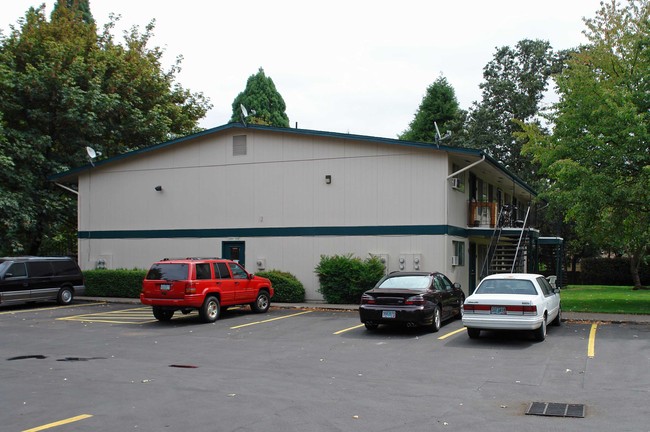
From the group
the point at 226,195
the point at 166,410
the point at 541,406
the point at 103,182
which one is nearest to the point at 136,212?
the point at 103,182

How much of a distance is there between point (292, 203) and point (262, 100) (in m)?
41.5

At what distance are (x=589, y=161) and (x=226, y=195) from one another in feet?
44.0

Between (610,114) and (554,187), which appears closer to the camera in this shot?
(610,114)

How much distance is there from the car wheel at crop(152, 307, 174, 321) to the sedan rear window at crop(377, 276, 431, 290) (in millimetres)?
6535

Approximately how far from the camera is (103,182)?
28.1 meters

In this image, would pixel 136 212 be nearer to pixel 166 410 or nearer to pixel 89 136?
pixel 89 136

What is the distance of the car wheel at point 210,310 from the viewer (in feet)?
57.8

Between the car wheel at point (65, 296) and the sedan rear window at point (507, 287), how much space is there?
51.5 feet

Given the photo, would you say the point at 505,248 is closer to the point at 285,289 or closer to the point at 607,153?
the point at 607,153

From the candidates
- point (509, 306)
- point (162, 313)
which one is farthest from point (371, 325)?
point (162, 313)

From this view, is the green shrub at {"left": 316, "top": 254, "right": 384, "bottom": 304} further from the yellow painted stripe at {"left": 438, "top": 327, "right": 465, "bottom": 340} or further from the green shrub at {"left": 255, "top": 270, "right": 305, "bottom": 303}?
the yellow painted stripe at {"left": 438, "top": 327, "right": 465, "bottom": 340}

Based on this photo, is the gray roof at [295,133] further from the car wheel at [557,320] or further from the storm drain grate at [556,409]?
the storm drain grate at [556,409]

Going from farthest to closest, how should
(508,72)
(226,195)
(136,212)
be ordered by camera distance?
(508,72), (136,212), (226,195)

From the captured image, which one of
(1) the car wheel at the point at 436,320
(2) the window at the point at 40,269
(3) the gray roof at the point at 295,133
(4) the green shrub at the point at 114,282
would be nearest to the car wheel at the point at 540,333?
(1) the car wheel at the point at 436,320
